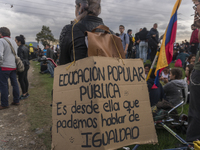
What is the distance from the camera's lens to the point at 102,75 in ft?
4.66

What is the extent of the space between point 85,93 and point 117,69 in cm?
35

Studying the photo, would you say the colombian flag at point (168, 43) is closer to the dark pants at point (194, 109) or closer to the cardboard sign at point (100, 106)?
the dark pants at point (194, 109)

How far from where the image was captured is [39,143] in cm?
281

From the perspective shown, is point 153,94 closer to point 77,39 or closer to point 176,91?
point 176,91

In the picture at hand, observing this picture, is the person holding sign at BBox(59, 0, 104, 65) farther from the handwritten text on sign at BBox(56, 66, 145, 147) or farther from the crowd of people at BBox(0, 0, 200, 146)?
the handwritten text on sign at BBox(56, 66, 145, 147)

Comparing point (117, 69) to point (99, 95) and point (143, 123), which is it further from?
point (143, 123)

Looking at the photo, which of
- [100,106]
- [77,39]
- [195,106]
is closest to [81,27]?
[77,39]

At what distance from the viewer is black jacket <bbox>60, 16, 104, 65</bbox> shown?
5.50 feet

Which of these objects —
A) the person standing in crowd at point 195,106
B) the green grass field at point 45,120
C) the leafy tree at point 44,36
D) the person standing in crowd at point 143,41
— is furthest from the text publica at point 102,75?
the leafy tree at point 44,36

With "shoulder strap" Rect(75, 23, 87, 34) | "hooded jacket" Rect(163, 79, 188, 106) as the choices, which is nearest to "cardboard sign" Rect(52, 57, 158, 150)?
"shoulder strap" Rect(75, 23, 87, 34)

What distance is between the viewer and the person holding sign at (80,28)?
5.52 feet

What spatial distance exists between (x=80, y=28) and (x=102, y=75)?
58 centimetres

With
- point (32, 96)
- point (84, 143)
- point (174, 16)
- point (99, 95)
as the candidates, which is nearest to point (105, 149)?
point (84, 143)

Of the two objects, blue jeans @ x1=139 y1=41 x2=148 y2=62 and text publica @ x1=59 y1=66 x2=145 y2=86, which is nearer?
text publica @ x1=59 y1=66 x2=145 y2=86
